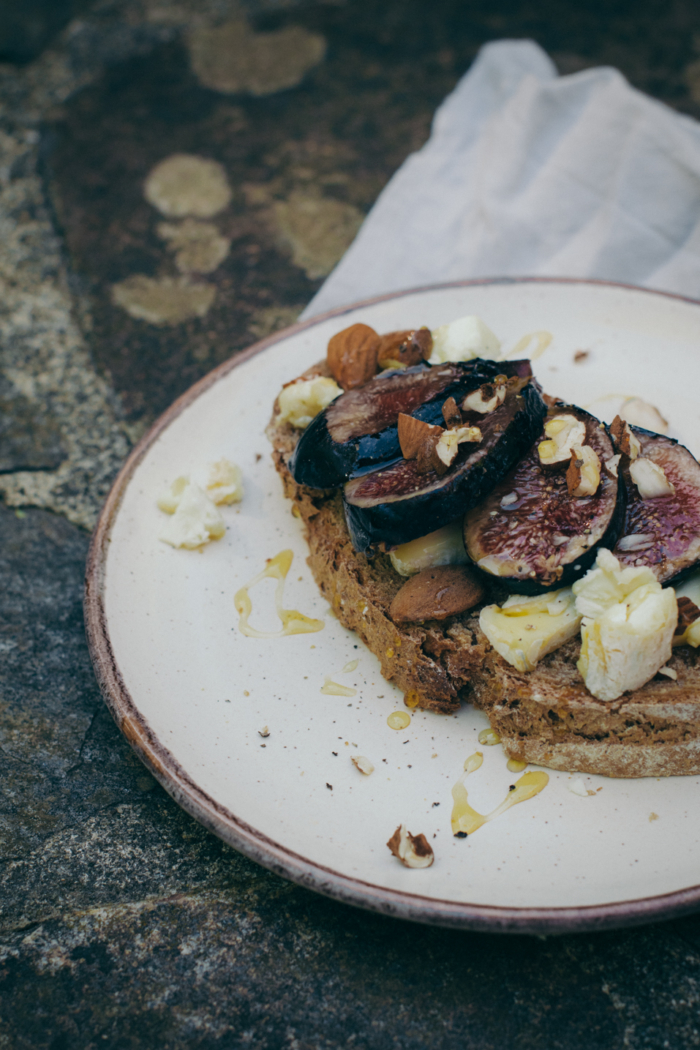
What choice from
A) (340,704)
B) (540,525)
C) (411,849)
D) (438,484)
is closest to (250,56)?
(438,484)

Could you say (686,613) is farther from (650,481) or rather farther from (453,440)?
(453,440)

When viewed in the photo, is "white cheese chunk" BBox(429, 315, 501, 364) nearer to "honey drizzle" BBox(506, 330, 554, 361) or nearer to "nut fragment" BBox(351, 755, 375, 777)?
Answer: "honey drizzle" BBox(506, 330, 554, 361)

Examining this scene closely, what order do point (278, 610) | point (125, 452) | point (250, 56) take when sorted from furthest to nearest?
point (250, 56), point (125, 452), point (278, 610)

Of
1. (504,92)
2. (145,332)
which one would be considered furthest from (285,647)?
(504,92)

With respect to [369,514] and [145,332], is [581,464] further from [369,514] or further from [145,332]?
[145,332]

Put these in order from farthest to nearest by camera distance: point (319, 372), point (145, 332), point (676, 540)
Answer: point (145, 332), point (319, 372), point (676, 540)

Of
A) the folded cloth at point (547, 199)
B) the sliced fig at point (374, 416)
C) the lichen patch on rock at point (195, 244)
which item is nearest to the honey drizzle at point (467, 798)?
the sliced fig at point (374, 416)
